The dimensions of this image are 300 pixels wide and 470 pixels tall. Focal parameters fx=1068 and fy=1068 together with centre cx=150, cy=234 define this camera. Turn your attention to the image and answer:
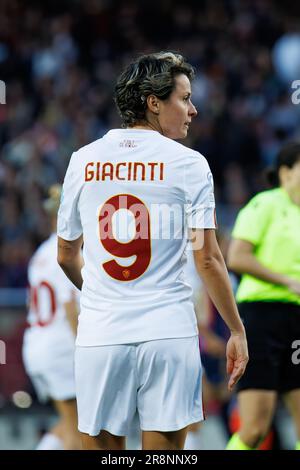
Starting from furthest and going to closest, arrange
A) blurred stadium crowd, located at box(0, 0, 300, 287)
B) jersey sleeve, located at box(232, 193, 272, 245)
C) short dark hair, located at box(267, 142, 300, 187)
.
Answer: blurred stadium crowd, located at box(0, 0, 300, 287) → short dark hair, located at box(267, 142, 300, 187) → jersey sleeve, located at box(232, 193, 272, 245)

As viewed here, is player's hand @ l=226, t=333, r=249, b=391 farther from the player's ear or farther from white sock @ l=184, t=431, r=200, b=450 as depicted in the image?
white sock @ l=184, t=431, r=200, b=450

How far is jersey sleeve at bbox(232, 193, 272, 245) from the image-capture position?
5766 millimetres

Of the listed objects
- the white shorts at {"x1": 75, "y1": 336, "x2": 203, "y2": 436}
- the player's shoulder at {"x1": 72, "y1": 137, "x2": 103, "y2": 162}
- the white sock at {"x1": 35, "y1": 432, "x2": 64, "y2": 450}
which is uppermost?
the player's shoulder at {"x1": 72, "y1": 137, "x2": 103, "y2": 162}

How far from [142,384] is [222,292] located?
1.53 ft

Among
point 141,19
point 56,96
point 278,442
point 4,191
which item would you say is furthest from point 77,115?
point 278,442

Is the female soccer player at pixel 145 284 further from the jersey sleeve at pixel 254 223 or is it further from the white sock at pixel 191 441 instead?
the white sock at pixel 191 441

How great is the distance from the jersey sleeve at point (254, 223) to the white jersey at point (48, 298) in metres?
1.37

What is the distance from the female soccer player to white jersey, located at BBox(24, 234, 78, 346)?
254cm

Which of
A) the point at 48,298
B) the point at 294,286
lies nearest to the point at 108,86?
the point at 48,298

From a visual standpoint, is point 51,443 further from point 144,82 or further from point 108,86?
point 108,86

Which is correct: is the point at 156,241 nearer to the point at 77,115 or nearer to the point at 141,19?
the point at 77,115

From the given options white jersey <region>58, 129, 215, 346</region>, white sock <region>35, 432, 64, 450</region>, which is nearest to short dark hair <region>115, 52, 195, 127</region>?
white jersey <region>58, 129, 215, 346</region>

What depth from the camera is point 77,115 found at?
44.4ft

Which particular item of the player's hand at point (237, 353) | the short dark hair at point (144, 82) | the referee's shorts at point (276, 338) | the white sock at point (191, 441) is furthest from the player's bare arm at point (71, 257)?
the white sock at point (191, 441)
